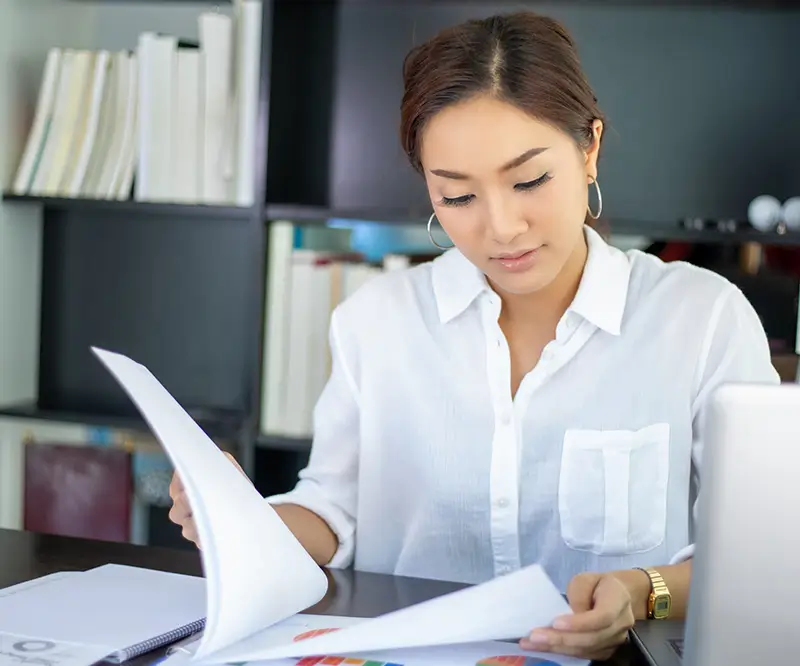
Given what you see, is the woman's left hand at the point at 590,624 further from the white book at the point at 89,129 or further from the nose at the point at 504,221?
the white book at the point at 89,129

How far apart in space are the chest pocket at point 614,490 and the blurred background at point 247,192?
64cm

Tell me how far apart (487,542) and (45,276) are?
1.49 metres

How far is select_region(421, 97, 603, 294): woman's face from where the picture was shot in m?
1.20

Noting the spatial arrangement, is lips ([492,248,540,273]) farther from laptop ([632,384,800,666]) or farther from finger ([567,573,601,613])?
laptop ([632,384,800,666])

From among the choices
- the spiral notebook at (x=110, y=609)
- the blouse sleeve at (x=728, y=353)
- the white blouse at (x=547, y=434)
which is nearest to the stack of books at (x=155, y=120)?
the white blouse at (x=547, y=434)

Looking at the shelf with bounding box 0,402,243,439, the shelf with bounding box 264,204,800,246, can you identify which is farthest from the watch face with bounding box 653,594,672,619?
the shelf with bounding box 0,402,243,439

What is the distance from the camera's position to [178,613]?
994 mm

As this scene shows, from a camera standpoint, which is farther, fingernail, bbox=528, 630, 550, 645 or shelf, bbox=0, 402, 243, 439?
shelf, bbox=0, 402, 243, 439

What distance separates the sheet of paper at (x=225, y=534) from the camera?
864mm

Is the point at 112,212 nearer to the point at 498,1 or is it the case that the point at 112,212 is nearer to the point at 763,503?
the point at 498,1

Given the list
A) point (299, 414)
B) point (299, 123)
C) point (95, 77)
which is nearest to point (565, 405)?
point (299, 414)

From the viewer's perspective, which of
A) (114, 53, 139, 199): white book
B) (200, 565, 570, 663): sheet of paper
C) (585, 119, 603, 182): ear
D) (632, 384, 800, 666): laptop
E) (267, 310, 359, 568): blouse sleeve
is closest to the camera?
(632, 384, 800, 666): laptop

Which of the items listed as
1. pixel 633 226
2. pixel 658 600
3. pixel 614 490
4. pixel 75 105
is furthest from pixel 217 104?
pixel 658 600

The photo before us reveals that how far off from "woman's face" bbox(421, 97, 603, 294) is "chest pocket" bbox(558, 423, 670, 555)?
0.80ft
